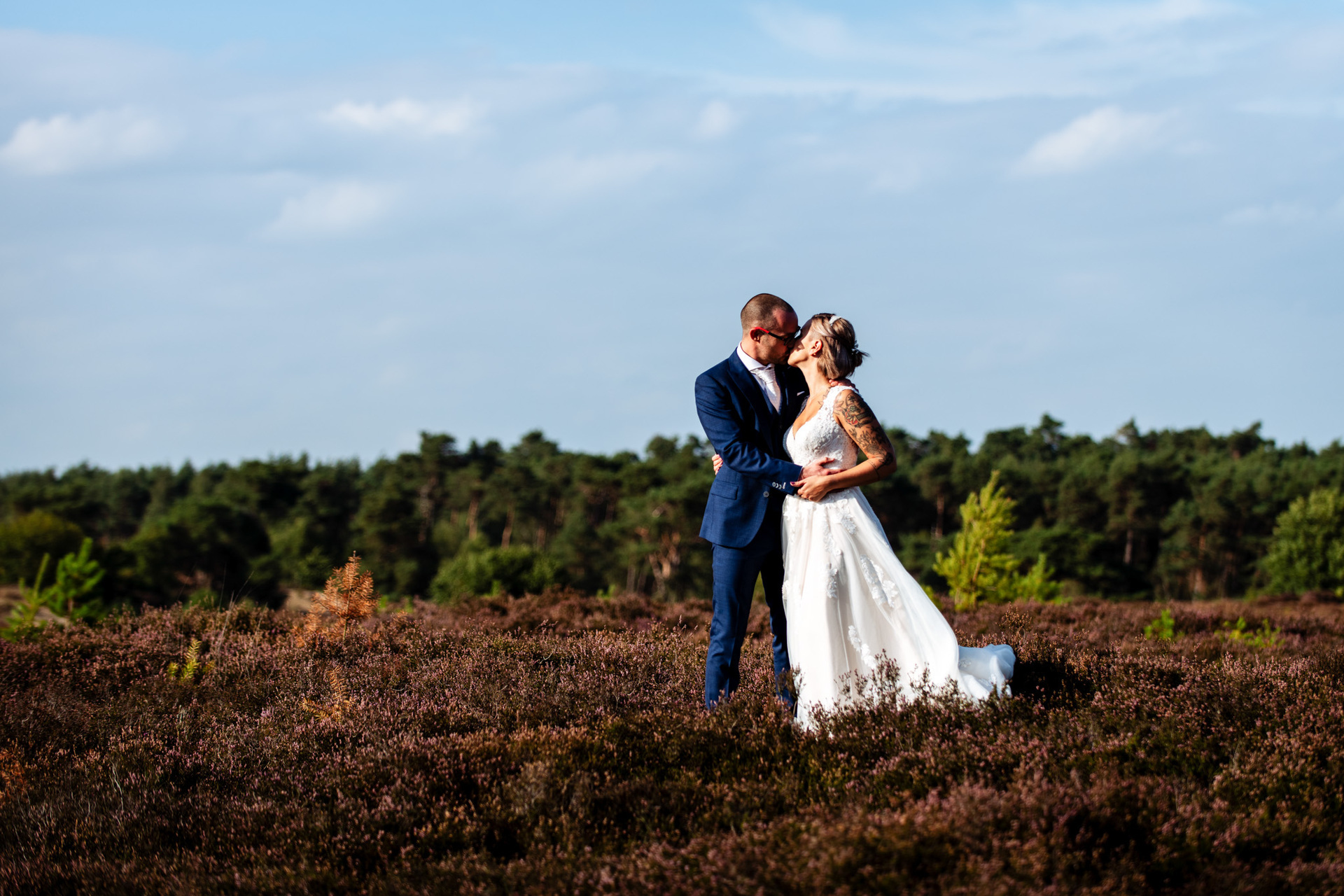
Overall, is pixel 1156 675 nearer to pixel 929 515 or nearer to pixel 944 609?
pixel 944 609

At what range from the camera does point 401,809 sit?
4.86 m

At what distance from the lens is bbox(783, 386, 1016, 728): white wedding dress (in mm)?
5758

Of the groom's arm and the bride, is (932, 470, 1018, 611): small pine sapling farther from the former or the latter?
the groom's arm

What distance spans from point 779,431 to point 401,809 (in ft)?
10.5

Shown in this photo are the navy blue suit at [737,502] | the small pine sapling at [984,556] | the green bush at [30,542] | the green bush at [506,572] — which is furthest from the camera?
the green bush at [30,542]

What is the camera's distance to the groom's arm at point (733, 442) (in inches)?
232

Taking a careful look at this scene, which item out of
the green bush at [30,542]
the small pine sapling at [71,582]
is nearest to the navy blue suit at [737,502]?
the small pine sapling at [71,582]

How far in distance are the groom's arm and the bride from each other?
0.12 m

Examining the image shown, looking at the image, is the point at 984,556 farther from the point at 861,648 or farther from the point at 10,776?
the point at 10,776

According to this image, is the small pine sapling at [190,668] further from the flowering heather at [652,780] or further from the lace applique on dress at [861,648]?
the lace applique on dress at [861,648]

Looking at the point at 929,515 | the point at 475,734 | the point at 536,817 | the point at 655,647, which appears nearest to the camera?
the point at 536,817

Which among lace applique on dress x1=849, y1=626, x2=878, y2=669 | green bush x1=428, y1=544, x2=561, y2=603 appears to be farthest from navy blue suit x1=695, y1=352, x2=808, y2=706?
green bush x1=428, y1=544, x2=561, y2=603

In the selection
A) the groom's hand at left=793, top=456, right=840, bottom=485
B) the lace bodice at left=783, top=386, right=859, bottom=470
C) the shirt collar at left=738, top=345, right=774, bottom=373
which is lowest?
the groom's hand at left=793, top=456, right=840, bottom=485

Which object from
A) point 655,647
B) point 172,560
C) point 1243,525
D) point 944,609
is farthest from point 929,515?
point 655,647
